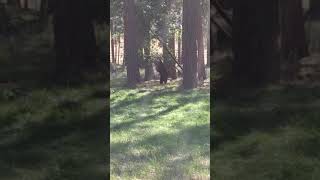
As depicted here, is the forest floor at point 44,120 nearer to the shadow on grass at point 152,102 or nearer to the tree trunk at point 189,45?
the shadow on grass at point 152,102

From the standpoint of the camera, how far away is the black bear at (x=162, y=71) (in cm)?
1011

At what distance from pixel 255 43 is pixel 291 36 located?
0.84ft

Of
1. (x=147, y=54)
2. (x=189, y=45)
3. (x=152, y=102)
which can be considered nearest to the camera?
(x=152, y=102)

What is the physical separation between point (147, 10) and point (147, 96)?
2.77 meters

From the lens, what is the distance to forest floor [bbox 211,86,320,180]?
319cm

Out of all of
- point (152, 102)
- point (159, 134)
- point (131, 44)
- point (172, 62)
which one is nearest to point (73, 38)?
point (159, 134)

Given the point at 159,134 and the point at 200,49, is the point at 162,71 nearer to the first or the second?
the point at 200,49

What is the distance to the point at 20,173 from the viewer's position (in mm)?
3090

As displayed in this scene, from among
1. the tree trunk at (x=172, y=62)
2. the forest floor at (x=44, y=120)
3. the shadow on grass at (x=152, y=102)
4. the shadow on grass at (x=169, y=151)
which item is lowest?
the shadow on grass at (x=169, y=151)

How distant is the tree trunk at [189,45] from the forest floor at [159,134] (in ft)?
1.08

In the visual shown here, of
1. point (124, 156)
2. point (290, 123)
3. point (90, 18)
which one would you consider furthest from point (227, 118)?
point (124, 156)

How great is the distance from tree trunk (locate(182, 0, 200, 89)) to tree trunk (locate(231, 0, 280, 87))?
6303 millimetres

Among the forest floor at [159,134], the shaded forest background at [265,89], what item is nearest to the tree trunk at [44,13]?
the shaded forest background at [265,89]

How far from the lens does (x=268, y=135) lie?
3223mm
